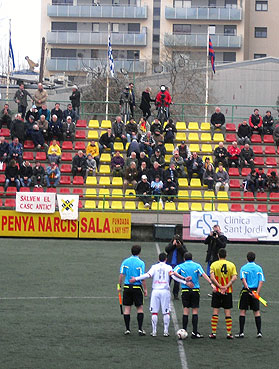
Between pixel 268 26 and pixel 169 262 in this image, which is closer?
pixel 169 262

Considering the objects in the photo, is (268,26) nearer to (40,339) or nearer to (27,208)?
(27,208)

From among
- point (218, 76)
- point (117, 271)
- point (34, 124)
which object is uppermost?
point (218, 76)

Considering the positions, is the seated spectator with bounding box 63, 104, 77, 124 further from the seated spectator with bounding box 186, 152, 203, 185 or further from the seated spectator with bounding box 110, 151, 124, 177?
the seated spectator with bounding box 186, 152, 203, 185

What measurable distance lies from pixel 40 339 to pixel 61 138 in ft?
75.5

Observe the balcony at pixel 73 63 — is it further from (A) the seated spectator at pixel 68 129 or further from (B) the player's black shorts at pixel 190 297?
(B) the player's black shorts at pixel 190 297

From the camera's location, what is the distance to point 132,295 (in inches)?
624

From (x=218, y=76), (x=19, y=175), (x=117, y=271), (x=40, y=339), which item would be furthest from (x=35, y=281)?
(x=218, y=76)

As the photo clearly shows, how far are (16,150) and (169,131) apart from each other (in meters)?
7.26

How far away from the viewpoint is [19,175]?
33.8 m

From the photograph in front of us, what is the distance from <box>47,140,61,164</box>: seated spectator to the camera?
117ft

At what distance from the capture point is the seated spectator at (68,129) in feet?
123

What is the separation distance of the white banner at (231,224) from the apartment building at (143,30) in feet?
142

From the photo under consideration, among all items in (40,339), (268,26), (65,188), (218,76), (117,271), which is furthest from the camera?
(268,26)

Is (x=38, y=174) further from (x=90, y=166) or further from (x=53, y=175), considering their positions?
(x=90, y=166)
